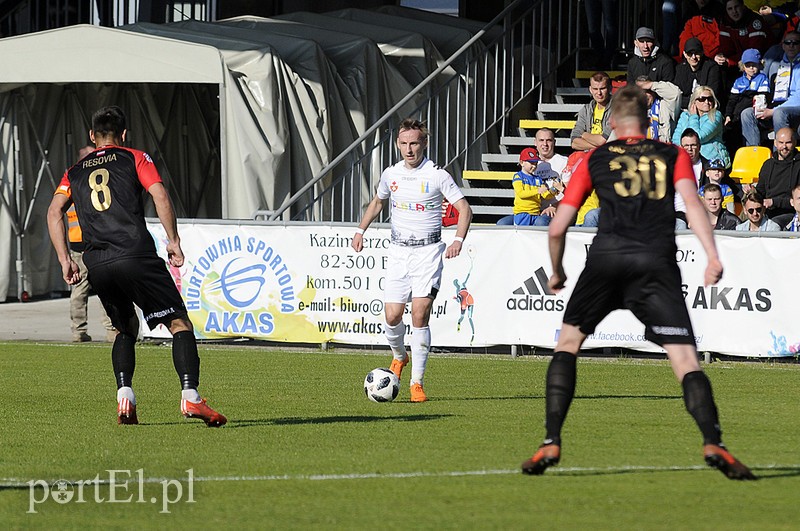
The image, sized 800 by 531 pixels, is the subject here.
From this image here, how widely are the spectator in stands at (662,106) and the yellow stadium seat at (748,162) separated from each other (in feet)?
3.00

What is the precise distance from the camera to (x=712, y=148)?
1773cm

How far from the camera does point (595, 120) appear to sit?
18.6 metres

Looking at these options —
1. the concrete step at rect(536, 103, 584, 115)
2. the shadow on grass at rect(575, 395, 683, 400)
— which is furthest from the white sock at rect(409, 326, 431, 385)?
the concrete step at rect(536, 103, 584, 115)

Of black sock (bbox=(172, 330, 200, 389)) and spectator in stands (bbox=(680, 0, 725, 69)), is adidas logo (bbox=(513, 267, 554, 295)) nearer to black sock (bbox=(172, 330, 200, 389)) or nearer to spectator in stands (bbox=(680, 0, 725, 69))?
spectator in stands (bbox=(680, 0, 725, 69))

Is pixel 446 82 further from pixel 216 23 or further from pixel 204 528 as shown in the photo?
pixel 204 528

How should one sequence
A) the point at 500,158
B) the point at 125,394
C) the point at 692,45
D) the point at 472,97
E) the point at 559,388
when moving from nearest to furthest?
1. the point at 559,388
2. the point at 125,394
3. the point at 692,45
4. the point at 500,158
5. the point at 472,97

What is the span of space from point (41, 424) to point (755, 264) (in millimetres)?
7638

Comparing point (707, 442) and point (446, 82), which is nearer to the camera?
point (707, 442)

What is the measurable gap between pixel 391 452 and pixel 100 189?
2.71 metres

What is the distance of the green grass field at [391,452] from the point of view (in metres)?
6.19

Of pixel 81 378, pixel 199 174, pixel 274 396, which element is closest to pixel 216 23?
pixel 199 174

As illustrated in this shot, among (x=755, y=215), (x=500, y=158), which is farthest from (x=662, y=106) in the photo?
(x=755, y=215)

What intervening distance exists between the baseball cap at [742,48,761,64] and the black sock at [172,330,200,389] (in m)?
11.5

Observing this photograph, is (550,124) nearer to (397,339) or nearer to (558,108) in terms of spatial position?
(558,108)
